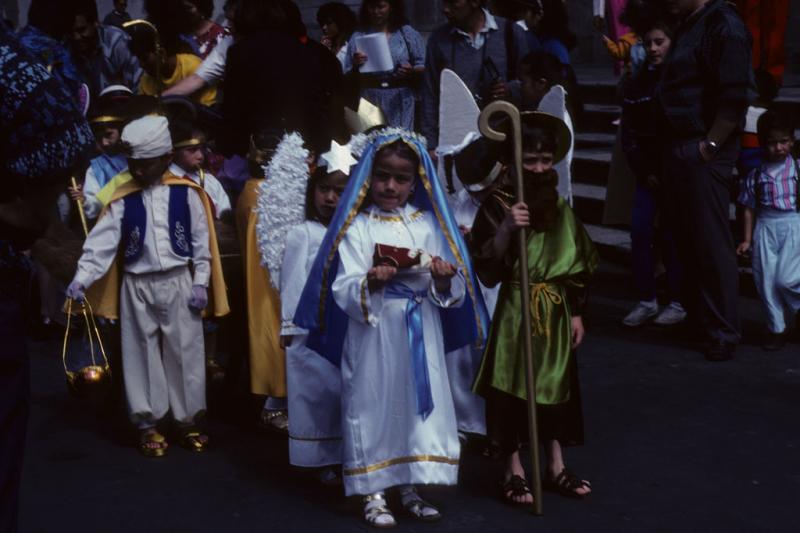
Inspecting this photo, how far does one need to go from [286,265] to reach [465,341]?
933 millimetres

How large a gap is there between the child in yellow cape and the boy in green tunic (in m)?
1.55

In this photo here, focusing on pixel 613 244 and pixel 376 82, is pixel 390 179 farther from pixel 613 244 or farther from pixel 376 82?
pixel 613 244

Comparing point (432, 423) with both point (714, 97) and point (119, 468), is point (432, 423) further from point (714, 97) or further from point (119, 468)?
point (714, 97)

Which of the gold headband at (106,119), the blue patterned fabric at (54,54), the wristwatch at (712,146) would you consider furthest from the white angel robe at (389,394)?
the blue patterned fabric at (54,54)

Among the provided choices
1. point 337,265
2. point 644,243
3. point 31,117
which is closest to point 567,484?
point 337,265

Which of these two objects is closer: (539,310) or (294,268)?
(539,310)

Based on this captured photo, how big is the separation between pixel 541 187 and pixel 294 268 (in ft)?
3.84

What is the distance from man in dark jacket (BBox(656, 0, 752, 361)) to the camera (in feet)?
24.0

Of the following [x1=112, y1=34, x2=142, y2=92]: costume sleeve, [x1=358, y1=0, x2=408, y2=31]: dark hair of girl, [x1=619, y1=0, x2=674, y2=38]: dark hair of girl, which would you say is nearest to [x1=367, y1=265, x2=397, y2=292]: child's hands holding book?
[x1=619, y1=0, x2=674, y2=38]: dark hair of girl

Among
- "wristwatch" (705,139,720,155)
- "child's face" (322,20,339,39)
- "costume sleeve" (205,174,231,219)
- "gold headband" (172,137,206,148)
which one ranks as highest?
"child's face" (322,20,339,39)

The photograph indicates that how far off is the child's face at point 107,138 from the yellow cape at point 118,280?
1.56 meters

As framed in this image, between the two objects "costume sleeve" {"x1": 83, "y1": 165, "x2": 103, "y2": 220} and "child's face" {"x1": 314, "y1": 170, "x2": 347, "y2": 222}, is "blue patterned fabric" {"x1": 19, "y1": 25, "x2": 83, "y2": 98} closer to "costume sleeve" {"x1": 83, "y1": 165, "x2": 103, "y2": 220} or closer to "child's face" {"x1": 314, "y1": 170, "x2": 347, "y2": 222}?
"costume sleeve" {"x1": 83, "y1": 165, "x2": 103, "y2": 220}

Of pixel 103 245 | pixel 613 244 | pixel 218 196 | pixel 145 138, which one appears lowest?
pixel 613 244

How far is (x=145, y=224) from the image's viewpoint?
6.12m
